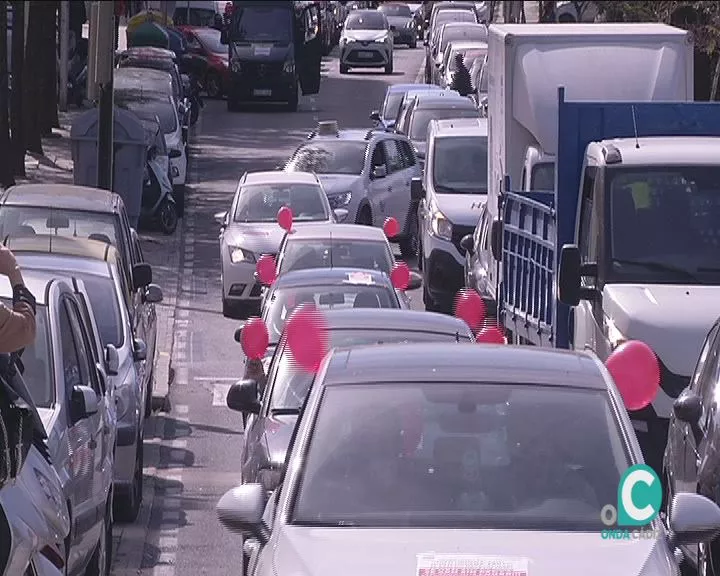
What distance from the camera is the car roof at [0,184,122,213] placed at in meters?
17.3

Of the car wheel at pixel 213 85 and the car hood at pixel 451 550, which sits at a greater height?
the car hood at pixel 451 550

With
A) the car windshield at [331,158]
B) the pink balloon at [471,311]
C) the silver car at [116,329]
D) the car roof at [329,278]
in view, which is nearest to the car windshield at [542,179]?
the car roof at [329,278]

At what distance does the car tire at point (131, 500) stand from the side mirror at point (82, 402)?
3580 millimetres

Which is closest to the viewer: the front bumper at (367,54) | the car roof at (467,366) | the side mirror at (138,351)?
the car roof at (467,366)

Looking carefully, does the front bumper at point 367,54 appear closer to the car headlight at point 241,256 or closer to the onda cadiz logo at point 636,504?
the car headlight at point 241,256

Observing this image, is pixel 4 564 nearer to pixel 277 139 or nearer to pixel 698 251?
pixel 698 251

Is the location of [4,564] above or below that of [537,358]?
below

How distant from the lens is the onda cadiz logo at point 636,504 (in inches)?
269

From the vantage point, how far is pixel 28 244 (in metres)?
15.2

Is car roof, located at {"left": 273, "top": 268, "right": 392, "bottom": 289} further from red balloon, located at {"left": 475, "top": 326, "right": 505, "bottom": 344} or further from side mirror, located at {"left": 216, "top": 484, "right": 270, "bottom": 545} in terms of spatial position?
side mirror, located at {"left": 216, "top": 484, "right": 270, "bottom": 545}

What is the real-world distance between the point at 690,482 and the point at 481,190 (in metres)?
14.9

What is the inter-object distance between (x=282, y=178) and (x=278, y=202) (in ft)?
2.15

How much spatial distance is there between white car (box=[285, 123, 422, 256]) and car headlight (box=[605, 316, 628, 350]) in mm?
15223

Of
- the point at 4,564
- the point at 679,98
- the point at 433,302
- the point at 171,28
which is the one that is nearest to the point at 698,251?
the point at 679,98
